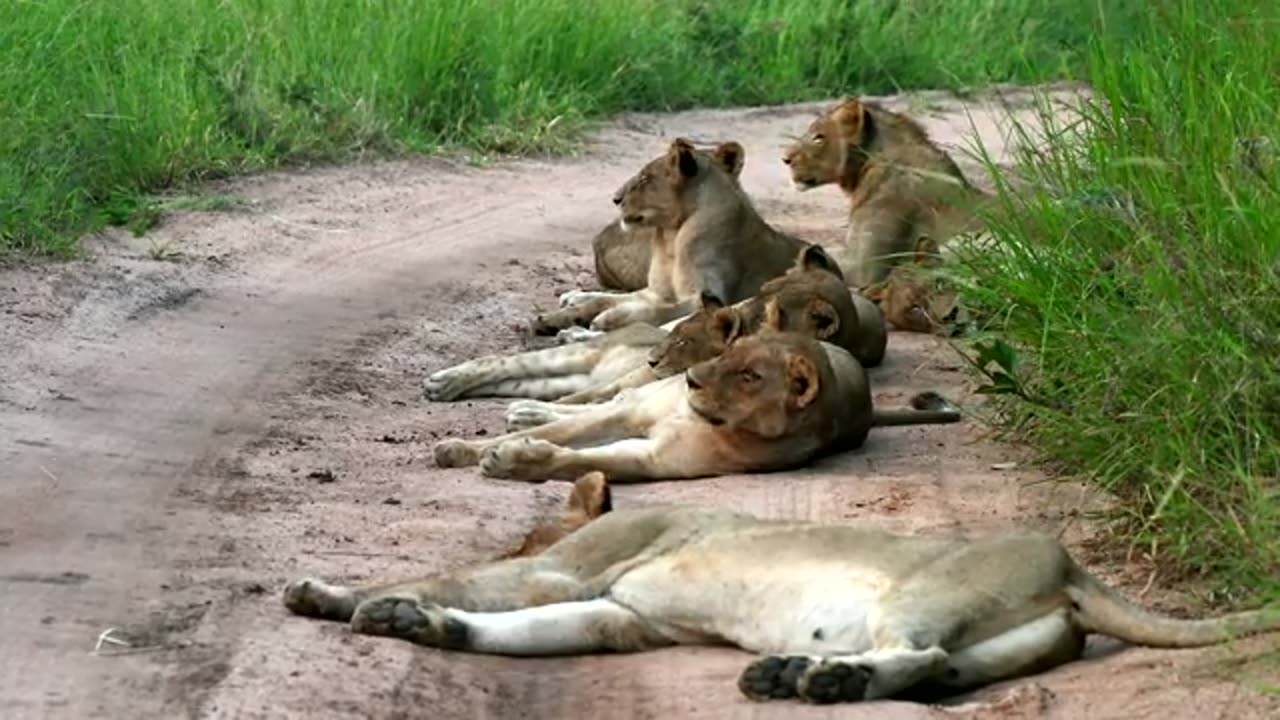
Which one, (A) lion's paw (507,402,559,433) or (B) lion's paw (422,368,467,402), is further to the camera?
(B) lion's paw (422,368,467,402)

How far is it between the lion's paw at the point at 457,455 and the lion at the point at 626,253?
2910 mm

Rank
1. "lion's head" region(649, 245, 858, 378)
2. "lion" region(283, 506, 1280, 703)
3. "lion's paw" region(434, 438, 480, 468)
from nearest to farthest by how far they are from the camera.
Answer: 1. "lion" region(283, 506, 1280, 703)
2. "lion's paw" region(434, 438, 480, 468)
3. "lion's head" region(649, 245, 858, 378)

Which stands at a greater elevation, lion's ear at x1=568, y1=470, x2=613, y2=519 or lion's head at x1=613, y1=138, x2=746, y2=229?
lion's ear at x1=568, y1=470, x2=613, y2=519

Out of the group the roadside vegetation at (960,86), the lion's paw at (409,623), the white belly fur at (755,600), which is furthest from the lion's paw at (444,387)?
the lion's paw at (409,623)

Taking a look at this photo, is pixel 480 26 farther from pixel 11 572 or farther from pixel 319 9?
pixel 11 572

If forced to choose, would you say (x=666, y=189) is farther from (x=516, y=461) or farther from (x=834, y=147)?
(x=516, y=461)

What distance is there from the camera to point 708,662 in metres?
5.56

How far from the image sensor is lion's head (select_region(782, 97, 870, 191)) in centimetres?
1078

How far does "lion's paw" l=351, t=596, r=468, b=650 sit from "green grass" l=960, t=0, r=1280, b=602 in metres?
1.38

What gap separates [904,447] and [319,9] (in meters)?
6.26

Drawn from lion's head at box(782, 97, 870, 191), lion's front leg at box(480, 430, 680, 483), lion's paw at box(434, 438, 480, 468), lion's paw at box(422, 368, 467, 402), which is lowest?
lion's paw at box(422, 368, 467, 402)

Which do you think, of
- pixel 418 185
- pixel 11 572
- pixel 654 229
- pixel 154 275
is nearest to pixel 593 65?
pixel 418 185

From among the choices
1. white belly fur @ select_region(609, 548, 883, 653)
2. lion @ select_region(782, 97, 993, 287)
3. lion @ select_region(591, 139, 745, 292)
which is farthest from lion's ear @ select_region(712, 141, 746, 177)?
white belly fur @ select_region(609, 548, 883, 653)

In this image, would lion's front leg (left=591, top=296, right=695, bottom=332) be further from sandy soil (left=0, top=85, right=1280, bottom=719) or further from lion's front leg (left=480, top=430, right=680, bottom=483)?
lion's front leg (left=480, top=430, right=680, bottom=483)
